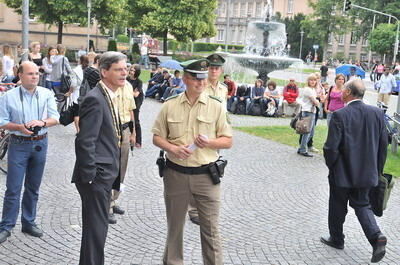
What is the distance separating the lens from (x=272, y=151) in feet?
41.4

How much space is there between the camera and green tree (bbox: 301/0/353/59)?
226 ft

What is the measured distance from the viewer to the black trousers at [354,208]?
5.96 meters

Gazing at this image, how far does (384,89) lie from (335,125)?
1874 centimetres

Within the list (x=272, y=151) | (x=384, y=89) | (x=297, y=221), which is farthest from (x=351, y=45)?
(x=297, y=221)

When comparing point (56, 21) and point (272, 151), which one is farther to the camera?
point (56, 21)

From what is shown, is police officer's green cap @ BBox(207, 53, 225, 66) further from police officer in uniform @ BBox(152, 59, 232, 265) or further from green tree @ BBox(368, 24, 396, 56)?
green tree @ BBox(368, 24, 396, 56)

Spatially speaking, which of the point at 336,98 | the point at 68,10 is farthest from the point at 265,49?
the point at 336,98

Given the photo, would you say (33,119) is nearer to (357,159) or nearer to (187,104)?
(187,104)

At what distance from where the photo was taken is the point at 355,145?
5.97 meters

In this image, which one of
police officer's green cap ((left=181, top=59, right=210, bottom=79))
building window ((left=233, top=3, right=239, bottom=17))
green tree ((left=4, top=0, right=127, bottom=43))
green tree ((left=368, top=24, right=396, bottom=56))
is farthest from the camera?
building window ((left=233, top=3, right=239, bottom=17))

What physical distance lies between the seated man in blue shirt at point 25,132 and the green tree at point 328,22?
66410 millimetres

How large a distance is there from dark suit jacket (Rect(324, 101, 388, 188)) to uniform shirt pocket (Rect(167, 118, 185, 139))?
202cm

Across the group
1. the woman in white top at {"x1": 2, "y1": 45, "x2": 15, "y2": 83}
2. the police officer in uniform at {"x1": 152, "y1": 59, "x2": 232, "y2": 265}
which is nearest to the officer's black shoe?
the police officer in uniform at {"x1": 152, "y1": 59, "x2": 232, "y2": 265}

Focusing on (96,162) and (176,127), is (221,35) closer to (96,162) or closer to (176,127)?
(176,127)
